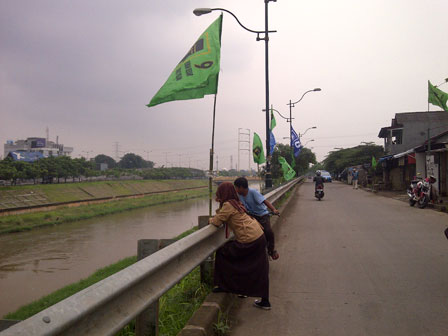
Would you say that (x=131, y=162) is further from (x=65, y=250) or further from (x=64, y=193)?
(x=65, y=250)

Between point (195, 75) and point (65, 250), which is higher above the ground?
point (195, 75)

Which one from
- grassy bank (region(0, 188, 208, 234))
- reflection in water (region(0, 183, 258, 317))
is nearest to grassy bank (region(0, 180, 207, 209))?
grassy bank (region(0, 188, 208, 234))

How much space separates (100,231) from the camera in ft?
87.5

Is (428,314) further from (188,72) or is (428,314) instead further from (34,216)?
(34,216)

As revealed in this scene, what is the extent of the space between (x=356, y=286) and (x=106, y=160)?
119m

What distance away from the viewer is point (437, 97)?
526 inches

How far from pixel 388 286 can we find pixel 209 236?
2.48m

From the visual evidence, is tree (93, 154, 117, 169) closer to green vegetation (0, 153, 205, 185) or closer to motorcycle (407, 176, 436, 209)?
green vegetation (0, 153, 205, 185)

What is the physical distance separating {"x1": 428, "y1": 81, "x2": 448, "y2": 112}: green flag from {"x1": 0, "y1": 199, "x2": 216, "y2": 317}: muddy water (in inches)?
595

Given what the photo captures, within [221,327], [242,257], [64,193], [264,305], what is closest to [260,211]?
[242,257]

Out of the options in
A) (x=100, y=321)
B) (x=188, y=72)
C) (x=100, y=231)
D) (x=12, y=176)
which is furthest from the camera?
(x=12, y=176)

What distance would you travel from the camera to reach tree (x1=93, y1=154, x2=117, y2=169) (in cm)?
11619

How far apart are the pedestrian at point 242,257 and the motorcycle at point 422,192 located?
11649 mm

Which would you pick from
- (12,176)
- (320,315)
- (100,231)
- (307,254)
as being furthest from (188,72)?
(12,176)
